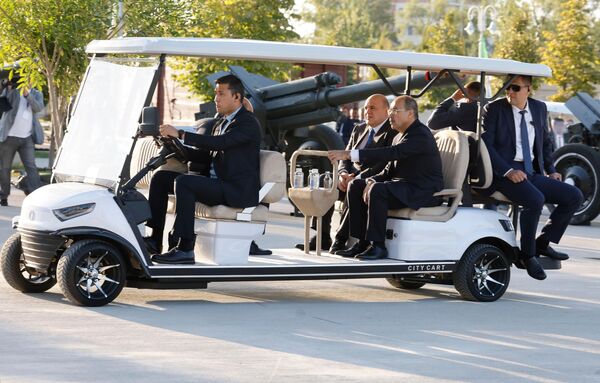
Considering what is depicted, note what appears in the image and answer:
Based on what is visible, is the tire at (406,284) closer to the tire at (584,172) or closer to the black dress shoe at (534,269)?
the black dress shoe at (534,269)

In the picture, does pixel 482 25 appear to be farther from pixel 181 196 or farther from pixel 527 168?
pixel 181 196

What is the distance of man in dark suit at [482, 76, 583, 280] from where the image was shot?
10.4m

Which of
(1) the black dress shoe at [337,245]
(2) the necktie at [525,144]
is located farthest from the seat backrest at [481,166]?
(1) the black dress shoe at [337,245]

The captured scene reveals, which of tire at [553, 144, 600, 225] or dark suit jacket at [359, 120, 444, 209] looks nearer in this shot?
dark suit jacket at [359, 120, 444, 209]

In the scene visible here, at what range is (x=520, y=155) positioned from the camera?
10.6 m

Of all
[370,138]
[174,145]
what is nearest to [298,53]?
[174,145]

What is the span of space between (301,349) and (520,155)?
11.6 ft

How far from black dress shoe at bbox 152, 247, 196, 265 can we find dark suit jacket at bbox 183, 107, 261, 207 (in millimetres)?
510

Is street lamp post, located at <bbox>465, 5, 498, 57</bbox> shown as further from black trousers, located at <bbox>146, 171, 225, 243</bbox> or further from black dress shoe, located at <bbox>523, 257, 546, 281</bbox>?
black trousers, located at <bbox>146, 171, 225, 243</bbox>

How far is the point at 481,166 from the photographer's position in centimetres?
1024

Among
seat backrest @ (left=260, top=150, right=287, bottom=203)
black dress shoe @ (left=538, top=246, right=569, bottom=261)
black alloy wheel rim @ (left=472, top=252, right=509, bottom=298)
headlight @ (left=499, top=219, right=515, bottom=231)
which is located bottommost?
black alloy wheel rim @ (left=472, top=252, right=509, bottom=298)

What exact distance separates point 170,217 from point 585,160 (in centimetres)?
948

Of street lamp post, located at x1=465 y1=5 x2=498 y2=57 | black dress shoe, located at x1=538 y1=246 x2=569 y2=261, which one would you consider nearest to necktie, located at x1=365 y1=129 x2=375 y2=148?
black dress shoe, located at x1=538 y1=246 x2=569 y2=261

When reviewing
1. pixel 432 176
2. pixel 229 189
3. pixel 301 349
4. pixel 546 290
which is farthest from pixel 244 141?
pixel 546 290
